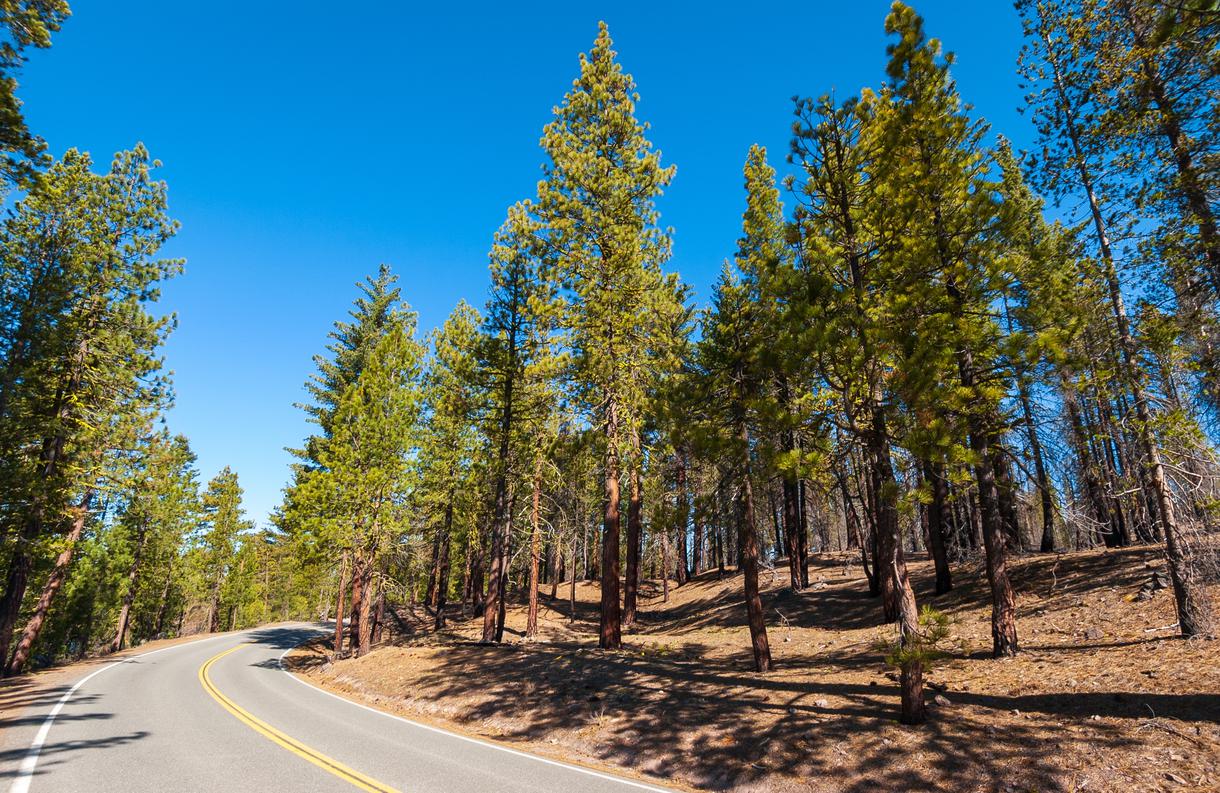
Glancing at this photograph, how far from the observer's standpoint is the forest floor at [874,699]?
6.62 meters

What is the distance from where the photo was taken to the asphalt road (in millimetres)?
7254

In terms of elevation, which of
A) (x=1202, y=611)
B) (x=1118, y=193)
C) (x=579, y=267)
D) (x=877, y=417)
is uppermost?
(x=579, y=267)

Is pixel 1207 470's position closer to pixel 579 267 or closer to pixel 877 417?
pixel 877 417

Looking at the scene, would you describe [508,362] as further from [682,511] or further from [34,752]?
[34,752]

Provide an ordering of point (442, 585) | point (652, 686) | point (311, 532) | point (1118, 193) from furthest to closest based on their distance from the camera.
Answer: point (442, 585) → point (311, 532) → point (652, 686) → point (1118, 193)

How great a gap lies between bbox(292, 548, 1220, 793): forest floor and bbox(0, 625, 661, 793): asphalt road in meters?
1.37

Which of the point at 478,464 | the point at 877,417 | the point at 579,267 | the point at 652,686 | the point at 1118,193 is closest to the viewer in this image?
the point at 877,417

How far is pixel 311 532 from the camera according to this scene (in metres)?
20.2

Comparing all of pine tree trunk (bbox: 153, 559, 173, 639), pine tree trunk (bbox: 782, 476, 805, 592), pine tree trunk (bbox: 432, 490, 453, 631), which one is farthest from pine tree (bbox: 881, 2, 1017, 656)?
pine tree trunk (bbox: 153, 559, 173, 639)

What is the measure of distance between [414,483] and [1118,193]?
22453 mm

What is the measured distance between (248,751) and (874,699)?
11213mm

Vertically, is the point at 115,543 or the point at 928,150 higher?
the point at 928,150

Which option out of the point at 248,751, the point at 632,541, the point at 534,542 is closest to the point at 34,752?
the point at 248,751

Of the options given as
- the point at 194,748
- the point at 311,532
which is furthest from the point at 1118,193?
the point at 311,532
